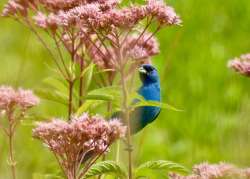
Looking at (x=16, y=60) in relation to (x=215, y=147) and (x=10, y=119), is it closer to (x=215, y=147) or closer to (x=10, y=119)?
(x=215, y=147)

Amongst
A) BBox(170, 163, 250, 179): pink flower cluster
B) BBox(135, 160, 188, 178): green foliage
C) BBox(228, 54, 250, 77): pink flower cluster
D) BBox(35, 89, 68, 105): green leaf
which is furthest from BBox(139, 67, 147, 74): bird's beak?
BBox(135, 160, 188, 178): green foliage

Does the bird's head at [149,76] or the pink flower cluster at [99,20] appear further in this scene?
the bird's head at [149,76]

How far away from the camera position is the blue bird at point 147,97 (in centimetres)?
552

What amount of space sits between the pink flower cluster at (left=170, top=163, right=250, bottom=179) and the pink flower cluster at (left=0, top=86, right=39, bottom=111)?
0.97 metres

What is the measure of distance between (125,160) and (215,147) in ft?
8.10

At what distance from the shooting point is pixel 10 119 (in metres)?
4.88

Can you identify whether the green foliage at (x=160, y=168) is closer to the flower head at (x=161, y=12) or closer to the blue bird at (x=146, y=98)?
the flower head at (x=161, y=12)

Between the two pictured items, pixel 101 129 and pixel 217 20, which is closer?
pixel 101 129

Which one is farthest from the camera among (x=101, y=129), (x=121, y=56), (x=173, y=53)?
(x=173, y=53)

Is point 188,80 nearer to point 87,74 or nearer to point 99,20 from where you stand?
point 87,74

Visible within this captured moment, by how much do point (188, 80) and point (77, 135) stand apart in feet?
15.2

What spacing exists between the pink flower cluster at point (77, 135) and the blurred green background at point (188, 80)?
2.50 meters

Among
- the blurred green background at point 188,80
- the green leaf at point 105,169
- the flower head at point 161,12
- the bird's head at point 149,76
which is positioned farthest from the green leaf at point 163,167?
the blurred green background at point 188,80

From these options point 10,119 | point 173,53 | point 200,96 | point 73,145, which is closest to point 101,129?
point 73,145
